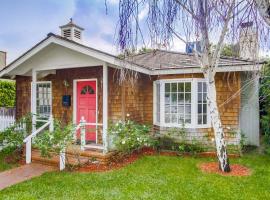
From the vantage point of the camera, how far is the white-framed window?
9.12m

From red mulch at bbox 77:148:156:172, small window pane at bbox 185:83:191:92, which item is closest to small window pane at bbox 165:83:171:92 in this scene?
small window pane at bbox 185:83:191:92

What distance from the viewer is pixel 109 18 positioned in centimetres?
437

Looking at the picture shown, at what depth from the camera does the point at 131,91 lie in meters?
9.43

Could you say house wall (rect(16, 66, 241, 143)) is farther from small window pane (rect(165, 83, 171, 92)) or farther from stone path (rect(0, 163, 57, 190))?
stone path (rect(0, 163, 57, 190))

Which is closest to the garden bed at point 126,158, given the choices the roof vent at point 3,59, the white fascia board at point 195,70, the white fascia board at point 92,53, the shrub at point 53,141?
the shrub at point 53,141

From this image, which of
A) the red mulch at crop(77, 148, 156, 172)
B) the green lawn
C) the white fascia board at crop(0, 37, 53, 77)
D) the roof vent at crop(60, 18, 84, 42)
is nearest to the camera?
the green lawn

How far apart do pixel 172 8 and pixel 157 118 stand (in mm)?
6435

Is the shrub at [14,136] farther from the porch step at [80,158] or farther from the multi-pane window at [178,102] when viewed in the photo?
the multi-pane window at [178,102]

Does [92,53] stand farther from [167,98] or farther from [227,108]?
[227,108]

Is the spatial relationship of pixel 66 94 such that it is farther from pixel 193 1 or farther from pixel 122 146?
pixel 193 1

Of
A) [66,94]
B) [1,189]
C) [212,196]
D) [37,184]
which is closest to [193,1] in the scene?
[212,196]

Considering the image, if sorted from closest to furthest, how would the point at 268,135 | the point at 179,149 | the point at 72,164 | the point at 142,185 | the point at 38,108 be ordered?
the point at 142,185 < the point at 72,164 < the point at 268,135 < the point at 179,149 < the point at 38,108

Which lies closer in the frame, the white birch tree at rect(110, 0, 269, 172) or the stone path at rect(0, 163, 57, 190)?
the white birch tree at rect(110, 0, 269, 172)

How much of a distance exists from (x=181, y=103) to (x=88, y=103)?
3.29 meters
